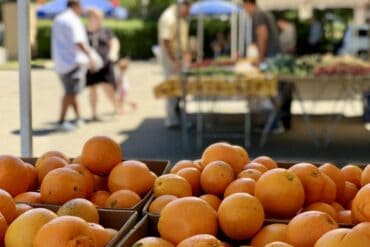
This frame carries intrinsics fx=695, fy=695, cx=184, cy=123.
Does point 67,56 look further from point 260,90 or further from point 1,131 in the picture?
point 1,131

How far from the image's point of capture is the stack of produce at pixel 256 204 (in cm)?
192

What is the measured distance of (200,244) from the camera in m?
1.80

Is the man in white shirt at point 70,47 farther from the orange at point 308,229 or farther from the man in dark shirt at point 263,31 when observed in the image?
the orange at point 308,229

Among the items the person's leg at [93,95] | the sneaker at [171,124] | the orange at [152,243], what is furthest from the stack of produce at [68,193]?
the person's leg at [93,95]

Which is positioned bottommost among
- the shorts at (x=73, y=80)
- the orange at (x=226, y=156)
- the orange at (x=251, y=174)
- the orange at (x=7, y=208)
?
the shorts at (x=73, y=80)

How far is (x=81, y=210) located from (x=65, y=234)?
28 cm

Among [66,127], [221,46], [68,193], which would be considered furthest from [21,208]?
[221,46]

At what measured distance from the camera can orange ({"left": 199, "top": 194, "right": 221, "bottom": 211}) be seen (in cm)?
228

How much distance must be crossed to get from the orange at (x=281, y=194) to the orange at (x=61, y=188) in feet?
2.00

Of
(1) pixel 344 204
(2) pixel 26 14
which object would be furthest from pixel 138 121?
(1) pixel 344 204

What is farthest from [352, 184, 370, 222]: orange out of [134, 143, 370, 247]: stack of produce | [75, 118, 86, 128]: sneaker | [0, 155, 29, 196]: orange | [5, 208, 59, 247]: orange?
[75, 118, 86, 128]: sneaker

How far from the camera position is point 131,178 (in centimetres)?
249

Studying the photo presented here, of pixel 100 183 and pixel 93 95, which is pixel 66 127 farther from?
pixel 100 183

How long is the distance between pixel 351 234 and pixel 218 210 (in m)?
0.47
